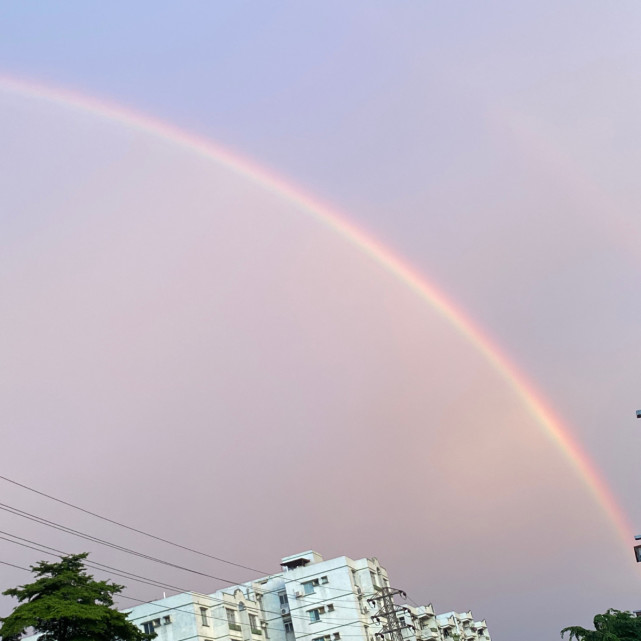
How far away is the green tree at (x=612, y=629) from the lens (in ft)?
250

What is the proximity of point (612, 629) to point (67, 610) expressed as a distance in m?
56.9

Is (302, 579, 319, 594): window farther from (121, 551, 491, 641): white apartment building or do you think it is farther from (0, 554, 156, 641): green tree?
(0, 554, 156, 641): green tree

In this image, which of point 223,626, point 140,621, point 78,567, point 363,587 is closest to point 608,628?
point 363,587

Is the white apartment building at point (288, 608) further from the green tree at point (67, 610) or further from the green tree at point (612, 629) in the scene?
the green tree at point (67, 610)

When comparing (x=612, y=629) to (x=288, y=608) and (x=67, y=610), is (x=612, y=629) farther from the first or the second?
(x=67, y=610)

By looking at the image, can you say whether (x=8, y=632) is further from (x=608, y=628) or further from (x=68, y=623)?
(x=608, y=628)

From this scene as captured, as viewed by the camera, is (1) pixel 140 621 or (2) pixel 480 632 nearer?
(1) pixel 140 621

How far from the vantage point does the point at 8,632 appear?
40.5 metres

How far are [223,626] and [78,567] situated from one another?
158ft

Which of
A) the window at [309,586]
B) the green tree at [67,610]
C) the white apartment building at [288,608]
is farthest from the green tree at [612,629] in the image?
the green tree at [67,610]

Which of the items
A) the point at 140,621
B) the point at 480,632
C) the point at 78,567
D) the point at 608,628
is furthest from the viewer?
the point at 480,632

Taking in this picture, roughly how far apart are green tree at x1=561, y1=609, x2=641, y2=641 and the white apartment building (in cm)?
1861

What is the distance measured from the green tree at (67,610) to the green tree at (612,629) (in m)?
47.4

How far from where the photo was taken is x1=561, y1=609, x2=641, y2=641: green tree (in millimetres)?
76113
